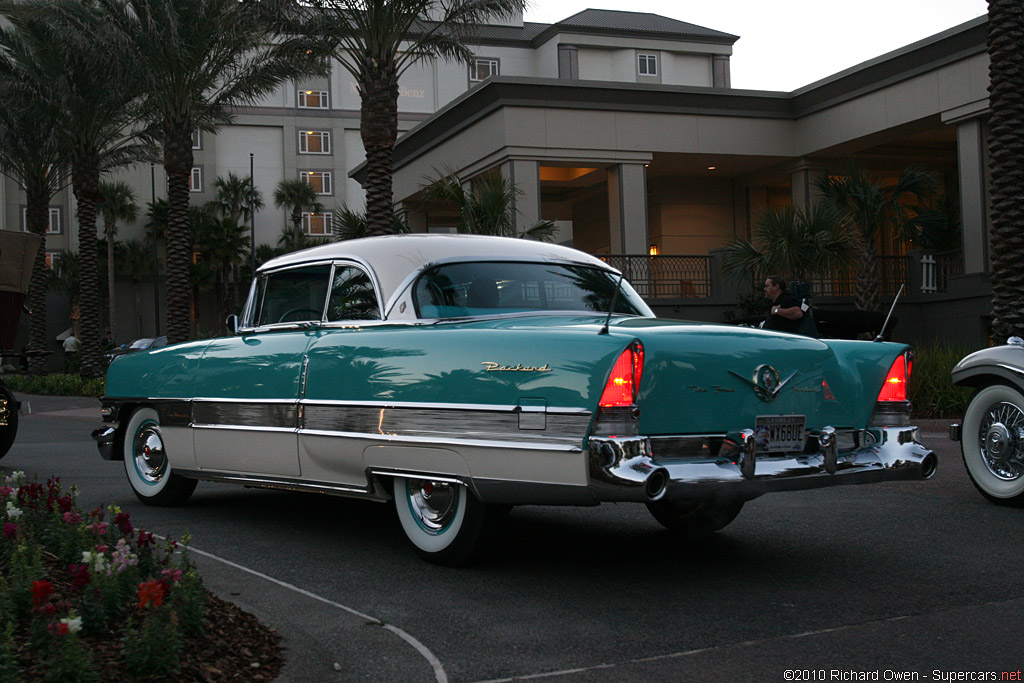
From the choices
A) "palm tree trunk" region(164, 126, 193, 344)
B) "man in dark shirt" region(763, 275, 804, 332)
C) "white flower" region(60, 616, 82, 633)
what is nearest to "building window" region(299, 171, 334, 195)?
"palm tree trunk" region(164, 126, 193, 344)

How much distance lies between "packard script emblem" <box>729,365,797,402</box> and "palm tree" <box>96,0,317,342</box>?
17899 mm

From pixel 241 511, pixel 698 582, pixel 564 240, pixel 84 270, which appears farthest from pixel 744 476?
pixel 564 240

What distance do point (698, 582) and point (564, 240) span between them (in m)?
33.5

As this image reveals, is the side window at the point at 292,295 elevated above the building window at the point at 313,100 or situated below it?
below

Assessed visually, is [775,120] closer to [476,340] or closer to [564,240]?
[564,240]

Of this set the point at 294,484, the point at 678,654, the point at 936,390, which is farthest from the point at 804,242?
the point at 678,654

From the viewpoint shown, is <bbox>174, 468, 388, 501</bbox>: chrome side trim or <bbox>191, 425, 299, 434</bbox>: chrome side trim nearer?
<bbox>174, 468, 388, 501</bbox>: chrome side trim

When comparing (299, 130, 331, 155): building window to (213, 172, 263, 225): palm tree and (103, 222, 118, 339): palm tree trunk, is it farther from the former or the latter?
(103, 222, 118, 339): palm tree trunk

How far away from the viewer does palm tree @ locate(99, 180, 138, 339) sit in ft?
188

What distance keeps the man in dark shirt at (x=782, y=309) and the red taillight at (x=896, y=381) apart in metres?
5.55

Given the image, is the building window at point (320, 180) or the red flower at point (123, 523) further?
the building window at point (320, 180)

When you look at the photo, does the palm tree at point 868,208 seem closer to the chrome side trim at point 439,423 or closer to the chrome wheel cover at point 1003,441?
the chrome wheel cover at point 1003,441

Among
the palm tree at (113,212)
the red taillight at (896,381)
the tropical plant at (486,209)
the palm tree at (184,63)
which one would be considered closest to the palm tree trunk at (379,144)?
the tropical plant at (486,209)

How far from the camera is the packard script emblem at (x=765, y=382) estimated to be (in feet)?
17.0
